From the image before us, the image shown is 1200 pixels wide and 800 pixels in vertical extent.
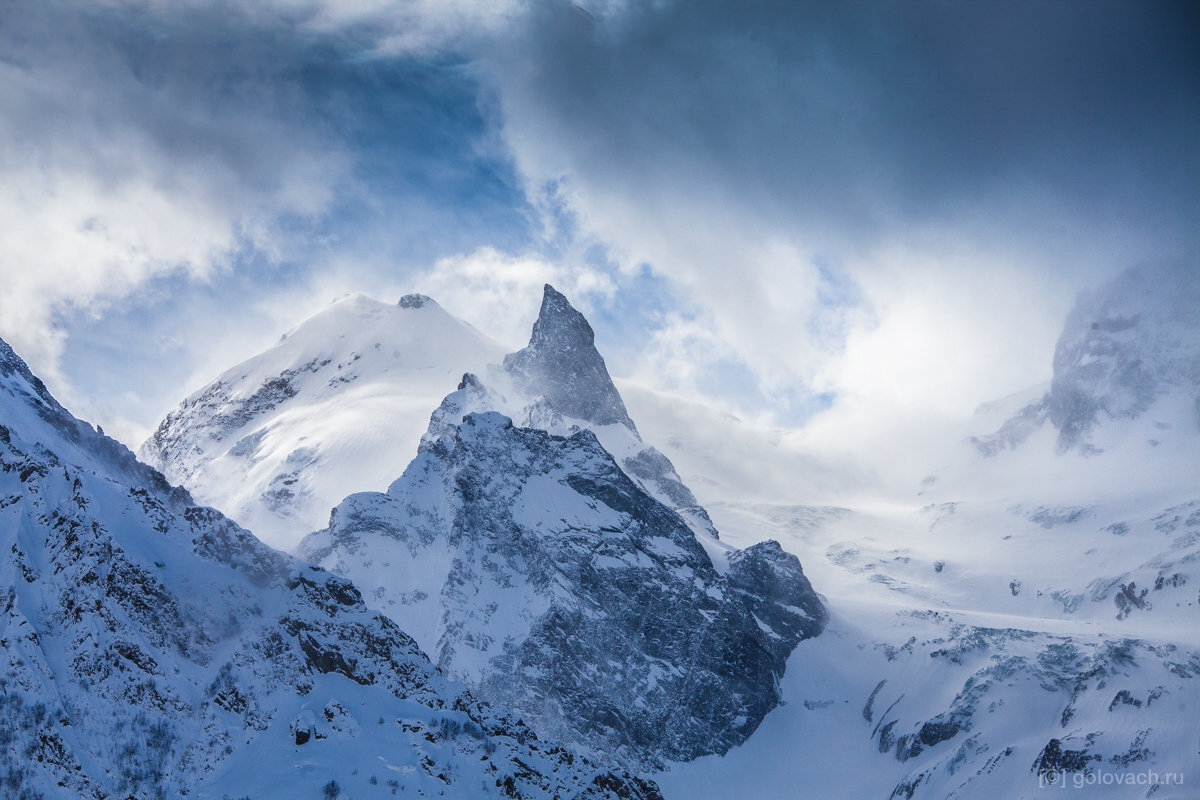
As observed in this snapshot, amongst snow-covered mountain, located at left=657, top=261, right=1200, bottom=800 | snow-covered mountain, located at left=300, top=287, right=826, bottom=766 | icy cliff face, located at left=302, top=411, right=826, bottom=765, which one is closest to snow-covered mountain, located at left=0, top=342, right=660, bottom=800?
snow-covered mountain, located at left=300, top=287, right=826, bottom=766

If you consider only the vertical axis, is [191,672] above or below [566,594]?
below

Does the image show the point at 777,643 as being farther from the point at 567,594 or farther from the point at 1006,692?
the point at 567,594

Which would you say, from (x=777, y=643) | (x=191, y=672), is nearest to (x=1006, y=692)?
(x=777, y=643)

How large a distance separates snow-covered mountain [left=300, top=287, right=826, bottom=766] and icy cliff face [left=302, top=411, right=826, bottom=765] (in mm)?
212

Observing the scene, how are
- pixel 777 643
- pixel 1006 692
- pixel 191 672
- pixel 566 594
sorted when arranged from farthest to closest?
pixel 777 643
pixel 566 594
pixel 1006 692
pixel 191 672

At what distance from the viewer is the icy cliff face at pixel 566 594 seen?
12538 cm

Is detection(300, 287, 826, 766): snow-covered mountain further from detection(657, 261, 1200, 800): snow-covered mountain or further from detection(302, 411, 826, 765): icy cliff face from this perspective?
detection(657, 261, 1200, 800): snow-covered mountain

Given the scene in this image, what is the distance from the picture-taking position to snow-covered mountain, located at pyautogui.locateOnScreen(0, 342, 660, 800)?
50406 millimetres

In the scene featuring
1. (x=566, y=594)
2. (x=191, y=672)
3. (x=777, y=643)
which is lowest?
(x=191, y=672)

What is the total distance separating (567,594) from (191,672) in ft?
266

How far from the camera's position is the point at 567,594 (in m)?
136

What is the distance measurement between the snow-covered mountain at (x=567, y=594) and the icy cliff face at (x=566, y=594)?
21 cm

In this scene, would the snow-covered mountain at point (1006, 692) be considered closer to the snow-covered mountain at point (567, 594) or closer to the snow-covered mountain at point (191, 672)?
the snow-covered mountain at point (567, 594)

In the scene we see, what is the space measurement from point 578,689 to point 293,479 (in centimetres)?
9142
